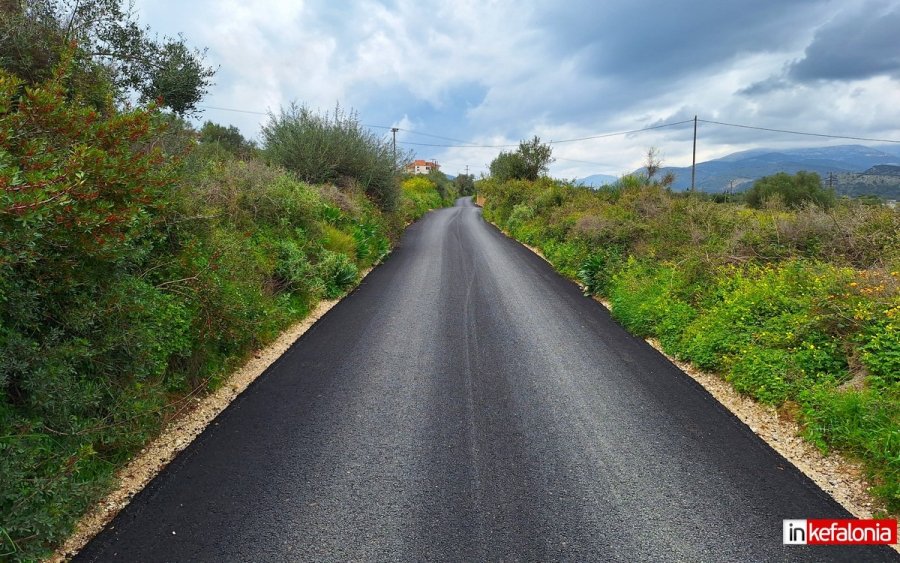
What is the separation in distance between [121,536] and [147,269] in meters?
2.37

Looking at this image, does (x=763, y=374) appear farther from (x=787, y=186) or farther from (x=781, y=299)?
(x=787, y=186)

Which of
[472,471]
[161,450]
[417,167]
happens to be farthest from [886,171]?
[161,450]

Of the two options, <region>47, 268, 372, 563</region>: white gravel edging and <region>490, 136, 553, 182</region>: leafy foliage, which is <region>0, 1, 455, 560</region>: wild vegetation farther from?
<region>490, 136, 553, 182</region>: leafy foliage

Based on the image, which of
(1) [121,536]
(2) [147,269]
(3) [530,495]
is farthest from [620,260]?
(1) [121,536]

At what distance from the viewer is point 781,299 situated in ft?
18.0

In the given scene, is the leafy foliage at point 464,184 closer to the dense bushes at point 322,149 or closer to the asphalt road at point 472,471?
the dense bushes at point 322,149

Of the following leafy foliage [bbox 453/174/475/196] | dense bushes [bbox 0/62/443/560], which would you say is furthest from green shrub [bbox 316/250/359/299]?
leafy foliage [bbox 453/174/475/196]

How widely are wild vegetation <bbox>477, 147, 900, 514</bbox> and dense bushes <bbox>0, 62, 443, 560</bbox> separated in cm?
551

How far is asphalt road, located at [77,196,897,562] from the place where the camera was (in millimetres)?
2791

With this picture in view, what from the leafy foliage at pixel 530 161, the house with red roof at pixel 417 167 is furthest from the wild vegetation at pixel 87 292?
the leafy foliage at pixel 530 161

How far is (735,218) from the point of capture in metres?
8.80

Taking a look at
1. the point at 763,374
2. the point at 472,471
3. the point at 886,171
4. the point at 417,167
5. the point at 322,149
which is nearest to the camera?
the point at 472,471

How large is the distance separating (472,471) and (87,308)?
3.04 meters

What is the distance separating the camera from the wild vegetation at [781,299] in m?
3.91
